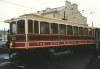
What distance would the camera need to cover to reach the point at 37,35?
598 inches

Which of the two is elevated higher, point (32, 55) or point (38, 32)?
point (38, 32)

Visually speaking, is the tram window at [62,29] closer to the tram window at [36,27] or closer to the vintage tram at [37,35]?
the vintage tram at [37,35]

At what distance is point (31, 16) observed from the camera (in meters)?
14.8

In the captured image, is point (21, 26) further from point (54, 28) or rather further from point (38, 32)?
point (54, 28)

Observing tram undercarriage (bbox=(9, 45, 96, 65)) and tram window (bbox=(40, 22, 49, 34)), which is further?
tram window (bbox=(40, 22, 49, 34))

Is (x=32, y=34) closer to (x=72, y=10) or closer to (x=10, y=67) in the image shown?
(x=10, y=67)

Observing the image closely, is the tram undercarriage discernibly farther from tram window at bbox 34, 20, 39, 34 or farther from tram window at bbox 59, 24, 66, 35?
tram window at bbox 59, 24, 66, 35

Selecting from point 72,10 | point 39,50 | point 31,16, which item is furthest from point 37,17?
point 72,10

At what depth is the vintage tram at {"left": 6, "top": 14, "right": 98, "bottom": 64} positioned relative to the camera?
578 inches

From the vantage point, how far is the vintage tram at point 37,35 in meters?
14.7

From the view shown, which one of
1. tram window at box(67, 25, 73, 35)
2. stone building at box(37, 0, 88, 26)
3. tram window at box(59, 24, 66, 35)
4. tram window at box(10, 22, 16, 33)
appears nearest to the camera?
tram window at box(10, 22, 16, 33)

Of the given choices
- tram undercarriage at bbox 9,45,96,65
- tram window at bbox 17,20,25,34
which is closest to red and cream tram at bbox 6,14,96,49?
tram window at bbox 17,20,25,34

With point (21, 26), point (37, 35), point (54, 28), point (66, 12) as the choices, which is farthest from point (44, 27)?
point (66, 12)

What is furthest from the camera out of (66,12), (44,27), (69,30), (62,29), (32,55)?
(66,12)
